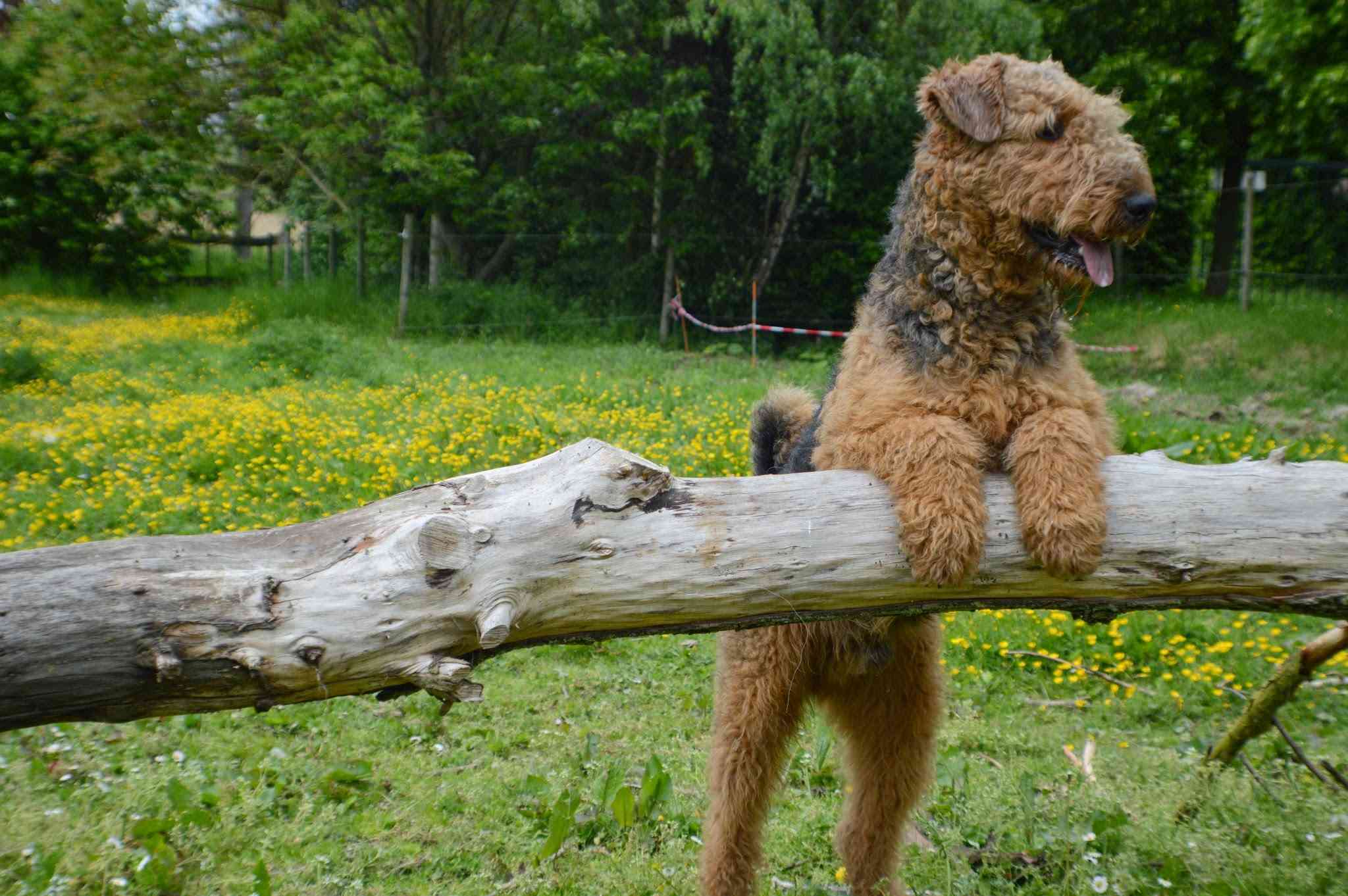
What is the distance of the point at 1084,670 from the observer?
201 inches

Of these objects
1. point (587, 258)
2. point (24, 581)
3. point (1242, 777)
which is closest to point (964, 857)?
point (1242, 777)

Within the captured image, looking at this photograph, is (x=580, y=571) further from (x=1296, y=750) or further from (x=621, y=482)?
(x=1296, y=750)

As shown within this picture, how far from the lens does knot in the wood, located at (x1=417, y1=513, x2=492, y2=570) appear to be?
236 cm

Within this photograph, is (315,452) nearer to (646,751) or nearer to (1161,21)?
(646,751)

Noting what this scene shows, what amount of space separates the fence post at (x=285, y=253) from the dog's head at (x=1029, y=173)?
15.7 meters

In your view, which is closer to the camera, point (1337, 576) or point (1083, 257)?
point (1337, 576)

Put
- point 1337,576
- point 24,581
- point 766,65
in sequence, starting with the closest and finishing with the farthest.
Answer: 1. point 24,581
2. point 1337,576
3. point 766,65

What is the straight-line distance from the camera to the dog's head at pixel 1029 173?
2.80 meters

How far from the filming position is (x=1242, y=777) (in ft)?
13.3

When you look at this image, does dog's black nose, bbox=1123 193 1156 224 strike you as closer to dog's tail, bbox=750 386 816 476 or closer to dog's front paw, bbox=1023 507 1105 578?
dog's front paw, bbox=1023 507 1105 578

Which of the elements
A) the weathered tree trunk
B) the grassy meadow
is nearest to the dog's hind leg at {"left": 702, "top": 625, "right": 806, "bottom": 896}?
the grassy meadow

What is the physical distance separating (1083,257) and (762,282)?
1239cm

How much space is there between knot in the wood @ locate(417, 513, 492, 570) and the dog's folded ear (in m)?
1.85

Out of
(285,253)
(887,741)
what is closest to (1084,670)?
(887,741)
